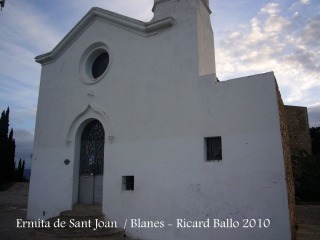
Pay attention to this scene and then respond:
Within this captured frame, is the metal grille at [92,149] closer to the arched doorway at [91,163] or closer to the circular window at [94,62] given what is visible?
the arched doorway at [91,163]

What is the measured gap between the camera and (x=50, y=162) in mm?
9898

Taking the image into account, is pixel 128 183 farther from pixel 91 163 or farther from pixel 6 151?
pixel 6 151

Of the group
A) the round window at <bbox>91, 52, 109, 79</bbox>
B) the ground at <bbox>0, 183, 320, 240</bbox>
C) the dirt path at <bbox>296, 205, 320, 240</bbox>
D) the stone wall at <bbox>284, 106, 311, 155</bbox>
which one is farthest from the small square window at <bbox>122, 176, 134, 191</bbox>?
the stone wall at <bbox>284, 106, 311, 155</bbox>

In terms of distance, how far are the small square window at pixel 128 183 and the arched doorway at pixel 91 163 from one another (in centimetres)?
118

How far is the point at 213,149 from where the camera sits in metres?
6.75

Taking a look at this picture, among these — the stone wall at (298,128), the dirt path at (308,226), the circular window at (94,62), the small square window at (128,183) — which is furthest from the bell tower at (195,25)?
the stone wall at (298,128)

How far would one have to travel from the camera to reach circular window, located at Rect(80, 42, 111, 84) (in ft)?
31.8

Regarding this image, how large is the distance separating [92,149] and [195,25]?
205 inches

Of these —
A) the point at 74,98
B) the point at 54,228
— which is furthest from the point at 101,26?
the point at 54,228

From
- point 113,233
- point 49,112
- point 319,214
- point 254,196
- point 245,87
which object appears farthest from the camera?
point 49,112

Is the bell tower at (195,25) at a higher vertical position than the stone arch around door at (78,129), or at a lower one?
higher

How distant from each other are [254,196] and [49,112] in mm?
8018

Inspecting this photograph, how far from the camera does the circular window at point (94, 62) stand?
31.8 feet

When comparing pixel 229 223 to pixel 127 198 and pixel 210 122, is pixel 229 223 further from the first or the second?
pixel 127 198
